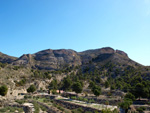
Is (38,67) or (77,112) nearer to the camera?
(77,112)

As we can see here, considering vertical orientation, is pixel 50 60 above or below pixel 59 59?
below

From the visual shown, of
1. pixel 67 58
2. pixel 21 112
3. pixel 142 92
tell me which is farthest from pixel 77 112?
pixel 67 58

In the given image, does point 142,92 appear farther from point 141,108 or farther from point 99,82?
point 99,82

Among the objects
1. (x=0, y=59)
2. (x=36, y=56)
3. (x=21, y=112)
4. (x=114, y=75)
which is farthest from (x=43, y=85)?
(x=0, y=59)

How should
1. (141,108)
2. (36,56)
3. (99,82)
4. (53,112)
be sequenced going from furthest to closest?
(36,56) < (99,82) < (141,108) < (53,112)

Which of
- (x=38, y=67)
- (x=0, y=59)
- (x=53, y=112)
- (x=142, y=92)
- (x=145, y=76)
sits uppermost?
(x=0, y=59)

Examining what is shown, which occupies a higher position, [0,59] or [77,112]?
[0,59]

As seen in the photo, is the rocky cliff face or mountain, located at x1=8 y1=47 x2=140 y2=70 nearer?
mountain, located at x1=8 y1=47 x2=140 y2=70

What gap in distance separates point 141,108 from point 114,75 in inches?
2203

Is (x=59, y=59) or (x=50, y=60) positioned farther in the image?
(x=59, y=59)

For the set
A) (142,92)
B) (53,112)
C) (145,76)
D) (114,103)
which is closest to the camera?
(53,112)

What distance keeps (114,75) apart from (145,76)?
2081cm

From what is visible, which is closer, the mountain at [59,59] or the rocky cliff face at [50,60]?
the mountain at [59,59]

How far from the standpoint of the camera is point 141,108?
2555cm
